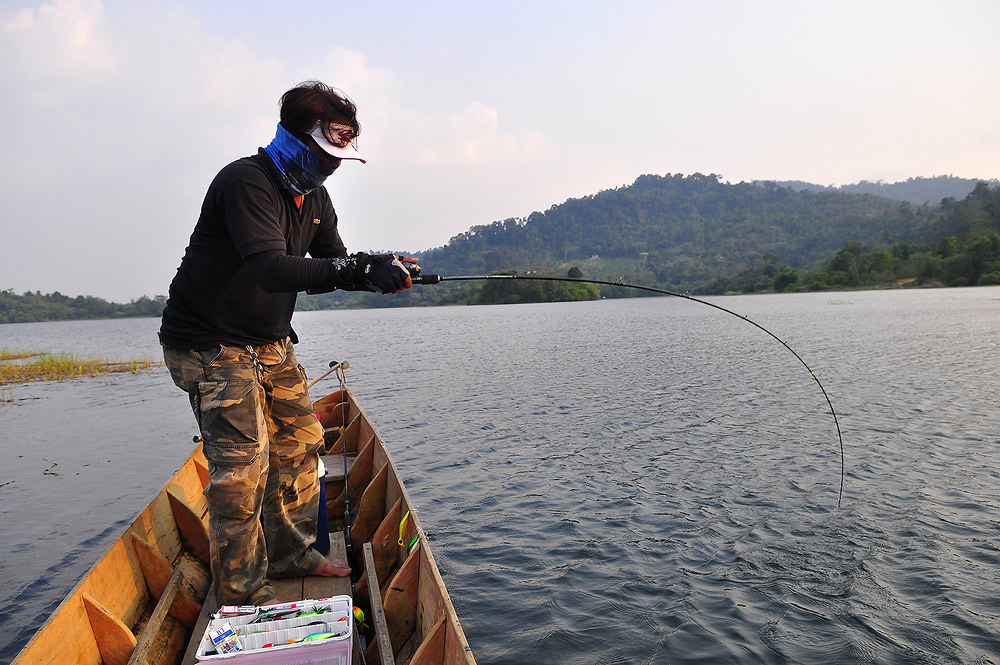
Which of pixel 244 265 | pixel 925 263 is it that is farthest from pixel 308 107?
pixel 925 263

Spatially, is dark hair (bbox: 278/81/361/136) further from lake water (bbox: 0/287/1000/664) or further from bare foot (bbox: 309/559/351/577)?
lake water (bbox: 0/287/1000/664)

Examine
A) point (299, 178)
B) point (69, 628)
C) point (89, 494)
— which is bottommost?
point (89, 494)

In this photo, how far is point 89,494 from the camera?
11.8 meters

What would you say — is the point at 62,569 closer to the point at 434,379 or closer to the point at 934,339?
the point at 434,379

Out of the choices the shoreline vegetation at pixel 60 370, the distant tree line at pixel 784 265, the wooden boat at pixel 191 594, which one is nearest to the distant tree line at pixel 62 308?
the distant tree line at pixel 784 265

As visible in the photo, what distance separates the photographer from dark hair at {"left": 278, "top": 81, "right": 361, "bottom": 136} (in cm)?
Result: 360

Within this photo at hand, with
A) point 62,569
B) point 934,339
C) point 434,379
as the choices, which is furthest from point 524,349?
point 62,569

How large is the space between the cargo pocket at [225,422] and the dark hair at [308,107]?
169cm

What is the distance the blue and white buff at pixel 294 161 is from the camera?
143 inches

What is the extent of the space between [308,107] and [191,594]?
3.76 meters

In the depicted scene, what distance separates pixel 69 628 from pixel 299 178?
9.60ft

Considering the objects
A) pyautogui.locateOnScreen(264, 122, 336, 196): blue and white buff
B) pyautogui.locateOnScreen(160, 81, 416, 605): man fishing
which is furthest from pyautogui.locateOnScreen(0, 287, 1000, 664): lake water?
pyautogui.locateOnScreen(264, 122, 336, 196): blue and white buff

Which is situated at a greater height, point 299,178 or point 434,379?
point 299,178

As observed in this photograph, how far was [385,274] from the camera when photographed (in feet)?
10.8
